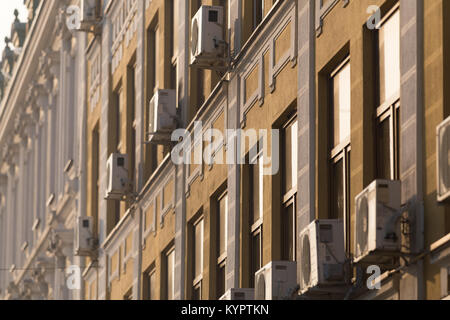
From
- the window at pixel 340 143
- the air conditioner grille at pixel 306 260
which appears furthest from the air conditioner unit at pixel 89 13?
the air conditioner grille at pixel 306 260

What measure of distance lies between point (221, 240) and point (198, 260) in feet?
6.22

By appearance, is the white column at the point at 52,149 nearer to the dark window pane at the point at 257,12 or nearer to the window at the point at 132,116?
the window at the point at 132,116

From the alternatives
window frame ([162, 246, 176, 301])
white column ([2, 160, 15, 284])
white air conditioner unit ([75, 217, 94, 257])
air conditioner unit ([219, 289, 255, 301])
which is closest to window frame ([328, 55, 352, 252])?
air conditioner unit ([219, 289, 255, 301])

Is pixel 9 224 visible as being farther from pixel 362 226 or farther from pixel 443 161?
pixel 443 161

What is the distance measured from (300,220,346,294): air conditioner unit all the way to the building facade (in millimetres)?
27

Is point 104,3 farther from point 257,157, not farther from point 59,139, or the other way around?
point 257,157

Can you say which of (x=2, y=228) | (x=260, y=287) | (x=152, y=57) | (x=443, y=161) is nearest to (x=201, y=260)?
(x=260, y=287)

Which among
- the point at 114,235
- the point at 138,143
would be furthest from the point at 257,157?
the point at 114,235

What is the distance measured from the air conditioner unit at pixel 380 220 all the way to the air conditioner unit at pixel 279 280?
348 centimetres

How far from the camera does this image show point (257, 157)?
24.6 metres

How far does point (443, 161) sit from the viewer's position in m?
16.1

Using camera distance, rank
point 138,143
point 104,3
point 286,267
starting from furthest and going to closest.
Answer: point 104,3
point 138,143
point 286,267
